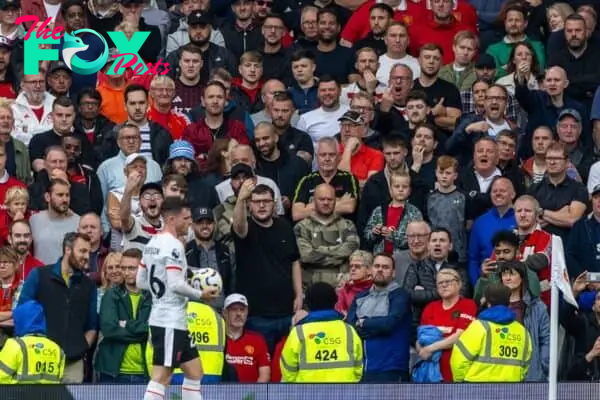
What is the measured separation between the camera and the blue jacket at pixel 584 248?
22.0m

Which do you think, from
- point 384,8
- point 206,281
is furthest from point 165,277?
point 384,8

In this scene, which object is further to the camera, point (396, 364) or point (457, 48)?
point (457, 48)

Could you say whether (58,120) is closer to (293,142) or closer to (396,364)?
(293,142)

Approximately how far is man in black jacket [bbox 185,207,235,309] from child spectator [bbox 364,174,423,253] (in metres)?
1.51

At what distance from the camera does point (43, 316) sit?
20.2 m

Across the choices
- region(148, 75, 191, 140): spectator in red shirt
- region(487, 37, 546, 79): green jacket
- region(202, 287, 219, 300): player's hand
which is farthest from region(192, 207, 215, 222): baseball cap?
region(487, 37, 546, 79): green jacket

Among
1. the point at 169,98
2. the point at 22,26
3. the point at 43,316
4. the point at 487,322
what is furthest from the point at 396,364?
the point at 22,26

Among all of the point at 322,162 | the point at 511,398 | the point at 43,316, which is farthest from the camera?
the point at 322,162

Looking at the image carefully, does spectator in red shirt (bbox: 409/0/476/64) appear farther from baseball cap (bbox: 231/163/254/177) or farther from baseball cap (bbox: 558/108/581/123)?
baseball cap (bbox: 231/163/254/177)

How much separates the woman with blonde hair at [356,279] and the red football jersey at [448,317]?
33.5 inches

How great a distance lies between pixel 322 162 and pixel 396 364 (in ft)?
9.00

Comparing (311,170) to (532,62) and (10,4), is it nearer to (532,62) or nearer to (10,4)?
(532,62)

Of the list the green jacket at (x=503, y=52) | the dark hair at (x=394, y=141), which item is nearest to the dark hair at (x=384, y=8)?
the green jacket at (x=503, y=52)

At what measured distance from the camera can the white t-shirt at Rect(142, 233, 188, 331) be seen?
Result: 60.0ft
